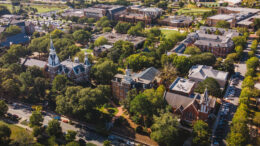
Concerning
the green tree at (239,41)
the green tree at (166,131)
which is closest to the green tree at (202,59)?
the green tree at (239,41)

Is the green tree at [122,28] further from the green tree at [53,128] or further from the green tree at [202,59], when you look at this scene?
the green tree at [53,128]

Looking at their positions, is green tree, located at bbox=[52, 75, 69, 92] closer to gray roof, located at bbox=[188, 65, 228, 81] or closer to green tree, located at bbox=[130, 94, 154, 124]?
green tree, located at bbox=[130, 94, 154, 124]

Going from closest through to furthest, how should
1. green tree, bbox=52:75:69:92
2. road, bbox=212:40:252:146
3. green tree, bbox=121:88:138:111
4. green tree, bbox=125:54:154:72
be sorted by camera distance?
1. road, bbox=212:40:252:146
2. green tree, bbox=121:88:138:111
3. green tree, bbox=52:75:69:92
4. green tree, bbox=125:54:154:72

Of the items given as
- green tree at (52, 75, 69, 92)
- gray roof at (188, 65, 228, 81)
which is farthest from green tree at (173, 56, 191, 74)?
green tree at (52, 75, 69, 92)

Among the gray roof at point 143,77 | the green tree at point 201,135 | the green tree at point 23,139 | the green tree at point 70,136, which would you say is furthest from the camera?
the gray roof at point 143,77

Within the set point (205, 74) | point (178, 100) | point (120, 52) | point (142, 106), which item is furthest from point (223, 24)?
point (142, 106)
